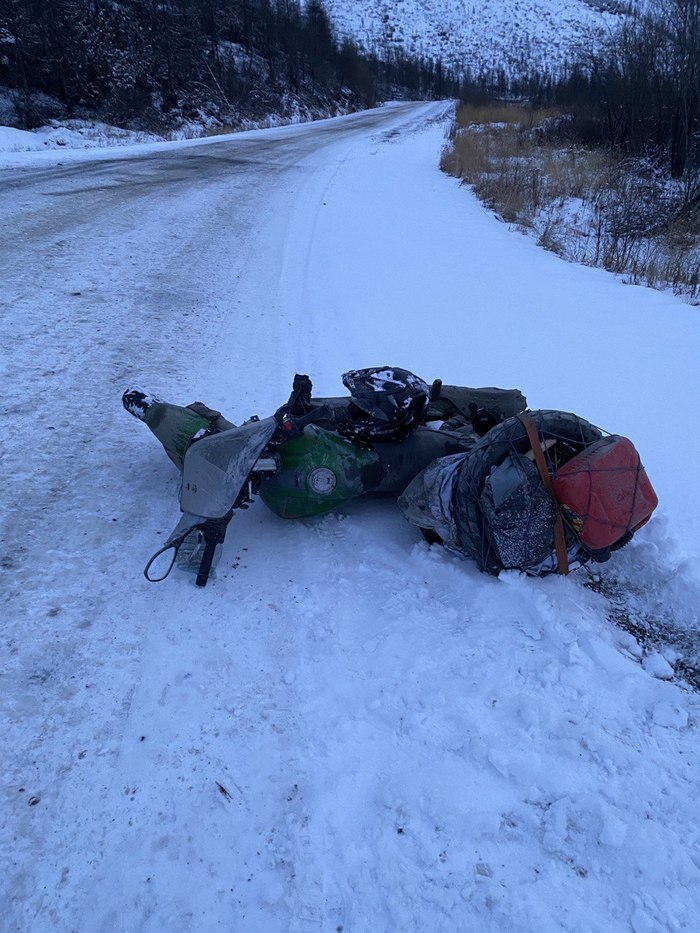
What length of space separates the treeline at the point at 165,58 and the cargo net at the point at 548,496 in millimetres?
18479

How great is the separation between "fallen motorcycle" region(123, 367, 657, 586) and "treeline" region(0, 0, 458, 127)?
17.8 metres

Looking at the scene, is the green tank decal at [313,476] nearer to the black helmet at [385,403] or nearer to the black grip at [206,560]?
the black helmet at [385,403]

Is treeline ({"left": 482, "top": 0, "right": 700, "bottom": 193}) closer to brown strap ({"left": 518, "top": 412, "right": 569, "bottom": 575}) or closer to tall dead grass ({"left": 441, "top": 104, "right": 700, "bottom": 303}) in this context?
tall dead grass ({"left": 441, "top": 104, "right": 700, "bottom": 303})

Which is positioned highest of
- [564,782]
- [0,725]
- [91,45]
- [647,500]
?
[91,45]

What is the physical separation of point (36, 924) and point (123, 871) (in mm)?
191

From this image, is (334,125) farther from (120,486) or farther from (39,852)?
(39,852)

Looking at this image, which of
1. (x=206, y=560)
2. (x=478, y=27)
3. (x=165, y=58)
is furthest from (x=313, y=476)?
(x=478, y=27)

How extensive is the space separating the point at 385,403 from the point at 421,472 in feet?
1.09

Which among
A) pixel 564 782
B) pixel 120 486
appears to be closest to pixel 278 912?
pixel 564 782

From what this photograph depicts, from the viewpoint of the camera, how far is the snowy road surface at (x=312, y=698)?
1.42 m

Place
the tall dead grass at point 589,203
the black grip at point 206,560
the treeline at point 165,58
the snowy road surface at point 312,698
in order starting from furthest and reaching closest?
1. the treeline at point 165,58
2. the tall dead grass at point 589,203
3. the black grip at point 206,560
4. the snowy road surface at point 312,698

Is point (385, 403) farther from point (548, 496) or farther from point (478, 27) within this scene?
point (478, 27)

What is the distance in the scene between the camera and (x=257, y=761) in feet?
5.48

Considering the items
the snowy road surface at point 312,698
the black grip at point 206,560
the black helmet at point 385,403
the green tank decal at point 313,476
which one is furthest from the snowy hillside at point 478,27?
the black grip at point 206,560
